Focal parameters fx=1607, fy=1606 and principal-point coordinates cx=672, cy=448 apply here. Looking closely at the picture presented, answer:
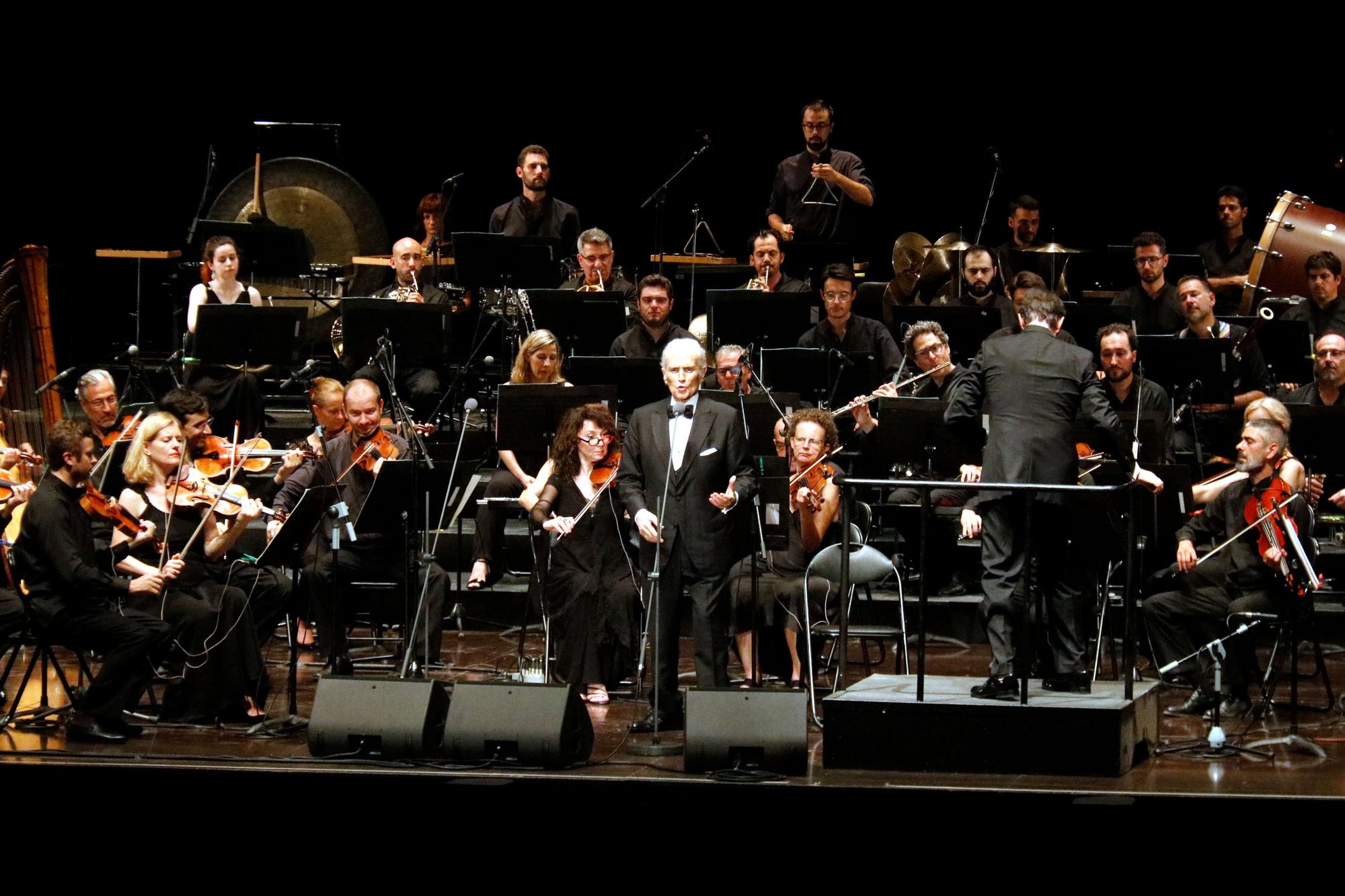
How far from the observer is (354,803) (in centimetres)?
555

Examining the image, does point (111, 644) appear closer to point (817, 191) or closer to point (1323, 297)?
point (817, 191)

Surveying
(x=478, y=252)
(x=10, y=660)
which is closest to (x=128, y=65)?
(x=478, y=252)

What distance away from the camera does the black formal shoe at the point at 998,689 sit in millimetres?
5539

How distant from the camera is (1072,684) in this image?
224 inches

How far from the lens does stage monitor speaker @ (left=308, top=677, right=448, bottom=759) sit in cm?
562

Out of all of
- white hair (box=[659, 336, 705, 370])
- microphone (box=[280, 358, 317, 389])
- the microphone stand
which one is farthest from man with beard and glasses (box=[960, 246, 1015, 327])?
microphone (box=[280, 358, 317, 389])

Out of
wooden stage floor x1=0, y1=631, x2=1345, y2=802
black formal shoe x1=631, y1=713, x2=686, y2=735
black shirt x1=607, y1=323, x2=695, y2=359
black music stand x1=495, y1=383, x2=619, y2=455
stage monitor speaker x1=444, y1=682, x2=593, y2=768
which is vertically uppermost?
black shirt x1=607, y1=323, x2=695, y2=359

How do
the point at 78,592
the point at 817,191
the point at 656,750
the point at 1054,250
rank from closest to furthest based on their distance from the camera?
1. the point at 656,750
2. the point at 78,592
3. the point at 1054,250
4. the point at 817,191

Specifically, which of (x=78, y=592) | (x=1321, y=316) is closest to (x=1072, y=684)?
(x=78, y=592)

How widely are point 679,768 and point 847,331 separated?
377 centimetres

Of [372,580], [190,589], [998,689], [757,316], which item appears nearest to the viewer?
[998,689]

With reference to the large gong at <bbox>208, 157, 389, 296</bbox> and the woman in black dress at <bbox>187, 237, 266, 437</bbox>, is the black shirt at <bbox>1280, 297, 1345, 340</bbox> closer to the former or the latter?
the woman in black dress at <bbox>187, 237, 266, 437</bbox>

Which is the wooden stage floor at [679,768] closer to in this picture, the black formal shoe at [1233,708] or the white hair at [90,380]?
the black formal shoe at [1233,708]

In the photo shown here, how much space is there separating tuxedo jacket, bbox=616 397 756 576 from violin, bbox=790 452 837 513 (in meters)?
0.51
